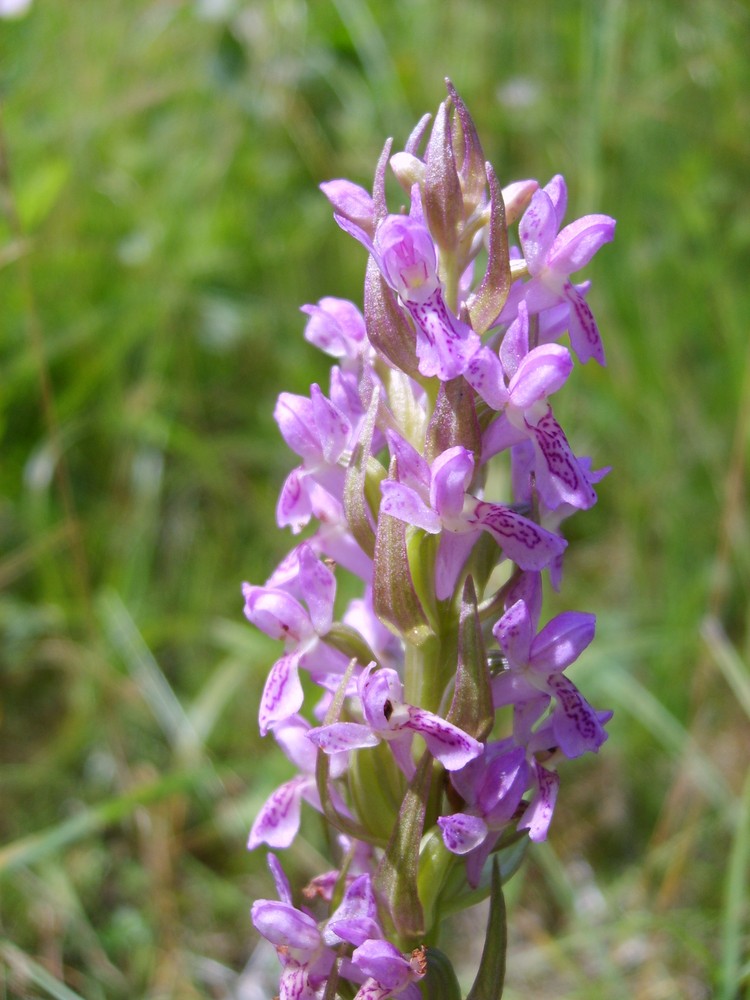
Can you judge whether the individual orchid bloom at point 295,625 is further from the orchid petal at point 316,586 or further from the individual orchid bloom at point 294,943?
the individual orchid bloom at point 294,943

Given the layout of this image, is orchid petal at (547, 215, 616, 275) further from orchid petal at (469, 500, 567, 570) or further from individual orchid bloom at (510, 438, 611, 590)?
orchid petal at (469, 500, 567, 570)

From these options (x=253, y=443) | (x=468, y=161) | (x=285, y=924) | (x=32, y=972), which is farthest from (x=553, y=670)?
(x=253, y=443)

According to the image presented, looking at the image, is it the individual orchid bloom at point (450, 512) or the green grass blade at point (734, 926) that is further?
the green grass blade at point (734, 926)

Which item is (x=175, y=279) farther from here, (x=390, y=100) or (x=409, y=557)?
(x=409, y=557)

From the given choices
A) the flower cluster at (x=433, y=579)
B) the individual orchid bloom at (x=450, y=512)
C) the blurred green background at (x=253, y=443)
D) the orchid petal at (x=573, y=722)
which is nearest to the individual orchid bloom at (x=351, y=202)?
the flower cluster at (x=433, y=579)

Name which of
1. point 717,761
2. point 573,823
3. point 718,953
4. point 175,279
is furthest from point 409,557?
point 175,279

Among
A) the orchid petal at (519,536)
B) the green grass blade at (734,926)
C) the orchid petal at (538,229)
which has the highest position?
the orchid petal at (538,229)

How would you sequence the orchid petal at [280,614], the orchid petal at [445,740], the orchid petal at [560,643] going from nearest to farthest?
the orchid petal at [445,740] → the orchid petal at [560,643] → the orchid petal at [280,614]

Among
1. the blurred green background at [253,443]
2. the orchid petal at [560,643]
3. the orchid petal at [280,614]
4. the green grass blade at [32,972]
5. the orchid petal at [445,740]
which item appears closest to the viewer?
the orchid petal at [445,740]
